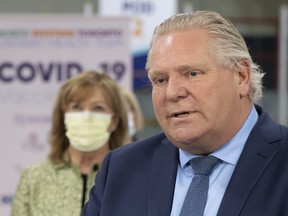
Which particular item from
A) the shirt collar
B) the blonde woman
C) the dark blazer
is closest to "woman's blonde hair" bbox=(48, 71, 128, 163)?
the blonde woman

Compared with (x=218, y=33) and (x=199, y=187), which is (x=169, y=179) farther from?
(x=218, y=33)

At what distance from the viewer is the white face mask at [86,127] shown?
370 cm

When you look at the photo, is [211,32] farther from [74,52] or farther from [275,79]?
[275,79]

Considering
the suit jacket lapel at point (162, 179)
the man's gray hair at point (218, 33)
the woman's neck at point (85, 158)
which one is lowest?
the woman's neck at point (85, 158)

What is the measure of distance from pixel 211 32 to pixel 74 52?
328 centimetres

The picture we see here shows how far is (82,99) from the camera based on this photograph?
3666 millimetres

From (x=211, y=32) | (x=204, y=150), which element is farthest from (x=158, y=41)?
(x=204, y=150)

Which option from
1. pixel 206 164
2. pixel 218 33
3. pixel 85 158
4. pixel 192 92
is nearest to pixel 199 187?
pixel 206 164

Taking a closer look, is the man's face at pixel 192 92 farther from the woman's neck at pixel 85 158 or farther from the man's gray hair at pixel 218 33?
the woman's neck at pixel 85 158

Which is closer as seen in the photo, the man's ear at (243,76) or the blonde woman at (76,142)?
the man's ear at (243,76)

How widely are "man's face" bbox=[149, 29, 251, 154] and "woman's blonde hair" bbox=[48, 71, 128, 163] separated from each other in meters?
1.63

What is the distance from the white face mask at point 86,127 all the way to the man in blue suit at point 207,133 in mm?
1527

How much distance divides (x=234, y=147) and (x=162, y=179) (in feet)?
0.72

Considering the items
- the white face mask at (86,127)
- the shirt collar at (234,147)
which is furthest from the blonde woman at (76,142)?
the shirt collar at (234,147)
